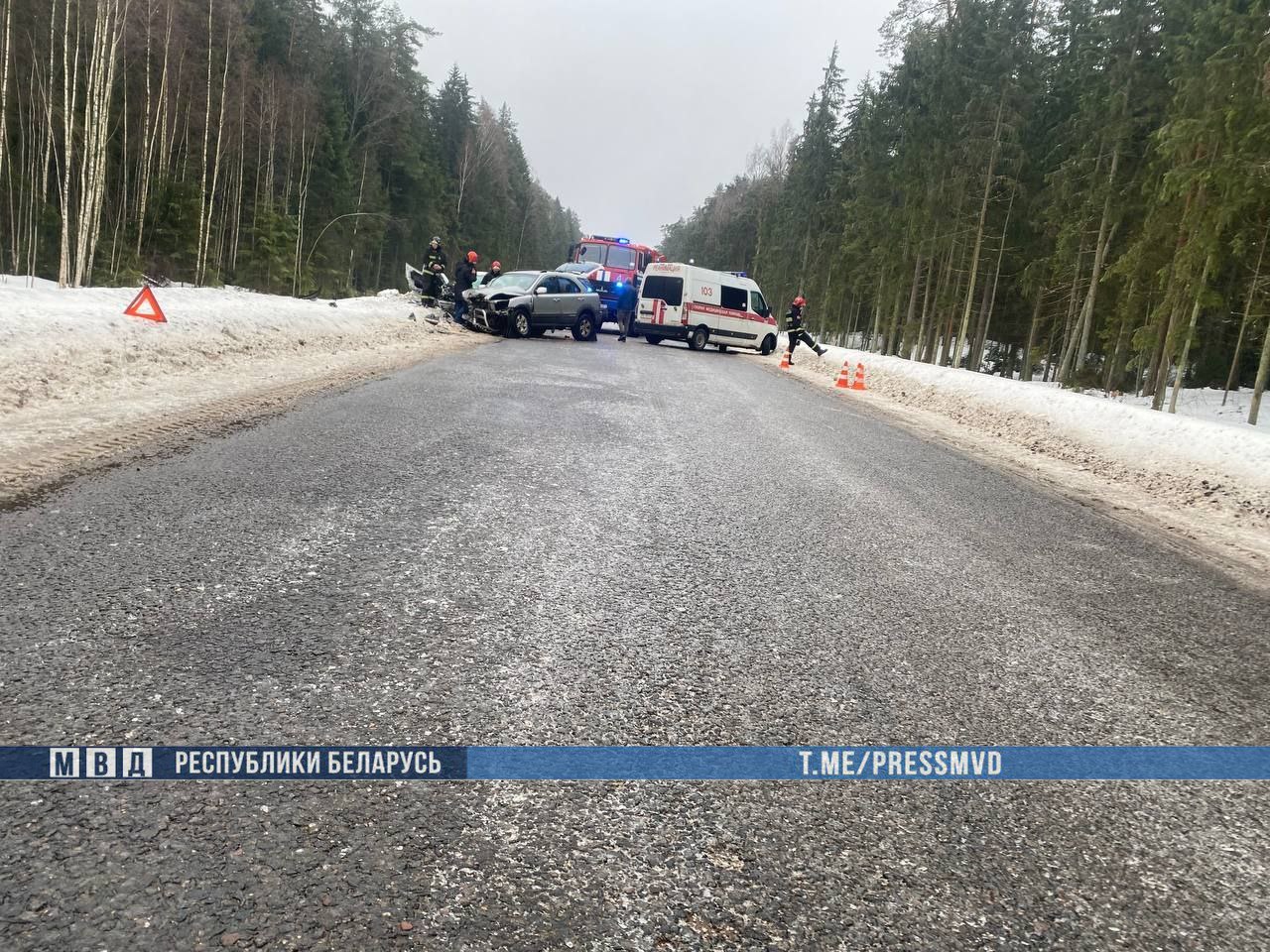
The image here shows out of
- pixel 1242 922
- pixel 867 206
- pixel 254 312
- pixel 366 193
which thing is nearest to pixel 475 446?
pixel 1242 922

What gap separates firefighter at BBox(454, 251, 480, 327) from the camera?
20.9 metres

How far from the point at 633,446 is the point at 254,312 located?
8706 millimetres

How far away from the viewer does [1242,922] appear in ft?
6.15

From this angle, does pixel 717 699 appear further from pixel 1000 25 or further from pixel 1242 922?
pixel 1000 25

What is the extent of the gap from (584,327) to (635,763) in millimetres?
21240

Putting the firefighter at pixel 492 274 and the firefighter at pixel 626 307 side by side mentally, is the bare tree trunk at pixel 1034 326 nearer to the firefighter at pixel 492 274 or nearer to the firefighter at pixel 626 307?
the firefighter at pixel 626 307

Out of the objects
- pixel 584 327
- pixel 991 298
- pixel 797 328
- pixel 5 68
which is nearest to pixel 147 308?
pixel 584 327

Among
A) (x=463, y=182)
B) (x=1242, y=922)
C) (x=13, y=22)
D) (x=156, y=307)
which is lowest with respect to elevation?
(x=1242, y=922)

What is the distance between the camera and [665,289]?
80.6 feet

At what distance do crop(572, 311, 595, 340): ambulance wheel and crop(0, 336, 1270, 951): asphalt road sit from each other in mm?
17540

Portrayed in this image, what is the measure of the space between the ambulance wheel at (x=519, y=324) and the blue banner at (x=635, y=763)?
1942 centimetres

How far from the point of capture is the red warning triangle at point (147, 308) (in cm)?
985

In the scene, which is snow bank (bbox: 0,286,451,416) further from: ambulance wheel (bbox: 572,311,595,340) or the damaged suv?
ambulance wheel (bbox: 572,311,595,340)

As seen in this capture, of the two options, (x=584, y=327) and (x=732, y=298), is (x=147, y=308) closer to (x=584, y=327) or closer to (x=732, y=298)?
(x=584, y=327)
